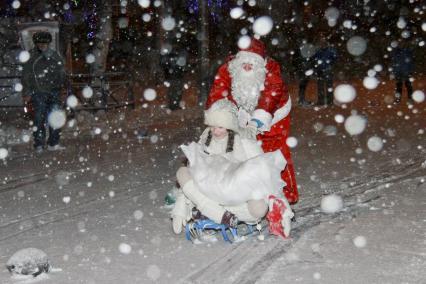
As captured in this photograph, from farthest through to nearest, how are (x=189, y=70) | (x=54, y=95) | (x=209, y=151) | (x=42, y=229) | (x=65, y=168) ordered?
(x=189, y=70)
(x=54, y=95)
(x=65, y=168)
(x=42, y=229)
(x=209, y=151)

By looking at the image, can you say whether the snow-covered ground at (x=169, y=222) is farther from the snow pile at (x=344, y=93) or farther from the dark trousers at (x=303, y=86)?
the snow pile at (x=344, y=93)

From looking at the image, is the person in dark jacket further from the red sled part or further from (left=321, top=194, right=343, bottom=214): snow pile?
the red sled part

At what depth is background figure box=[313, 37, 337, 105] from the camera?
56.1ft

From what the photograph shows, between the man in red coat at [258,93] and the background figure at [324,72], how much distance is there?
444 inches

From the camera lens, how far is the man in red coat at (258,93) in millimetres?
5535

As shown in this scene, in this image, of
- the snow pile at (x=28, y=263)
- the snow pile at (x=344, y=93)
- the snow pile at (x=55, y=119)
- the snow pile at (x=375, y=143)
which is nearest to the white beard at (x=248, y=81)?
the snow pile at (x=28, y=263)

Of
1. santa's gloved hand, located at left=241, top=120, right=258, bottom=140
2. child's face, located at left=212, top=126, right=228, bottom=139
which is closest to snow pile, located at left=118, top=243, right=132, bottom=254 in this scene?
child's face, located at left=212, top=126, right=228, bottom=139

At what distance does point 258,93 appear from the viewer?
18.5 ft

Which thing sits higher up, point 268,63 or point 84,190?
point 268,63

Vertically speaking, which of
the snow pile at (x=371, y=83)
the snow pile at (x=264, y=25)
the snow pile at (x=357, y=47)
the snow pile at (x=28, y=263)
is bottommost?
the snow pile at (x=371, y=83)

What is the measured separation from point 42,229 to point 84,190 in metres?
1.68

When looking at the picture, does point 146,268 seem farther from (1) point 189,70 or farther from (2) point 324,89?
(1) point 189,70

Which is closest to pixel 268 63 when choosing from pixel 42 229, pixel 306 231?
pixel 306 231

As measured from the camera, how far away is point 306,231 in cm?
549
